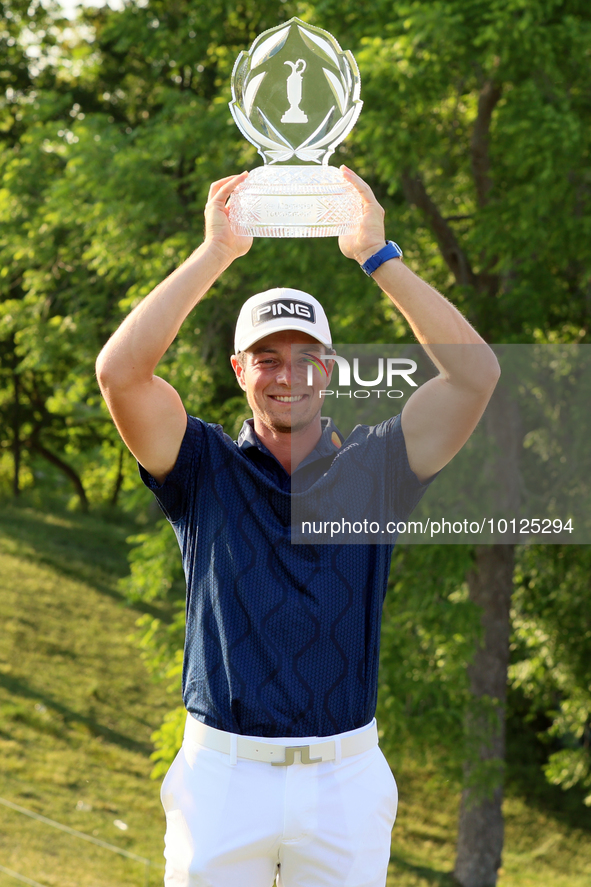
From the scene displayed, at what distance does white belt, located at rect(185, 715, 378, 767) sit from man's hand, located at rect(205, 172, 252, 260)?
1.02 meters

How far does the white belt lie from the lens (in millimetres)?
1854

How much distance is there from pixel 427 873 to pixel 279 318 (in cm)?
837

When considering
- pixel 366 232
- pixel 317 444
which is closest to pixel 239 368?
pixel 317 444

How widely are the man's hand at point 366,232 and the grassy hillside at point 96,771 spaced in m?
5.54

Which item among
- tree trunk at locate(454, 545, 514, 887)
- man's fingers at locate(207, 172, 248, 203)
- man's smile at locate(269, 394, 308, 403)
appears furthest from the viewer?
tree trunk at locate(454, 545, 514, 887)

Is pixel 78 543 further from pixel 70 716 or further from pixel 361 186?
pixel 361 186

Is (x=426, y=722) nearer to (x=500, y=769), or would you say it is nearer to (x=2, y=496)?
(x=500, y=769)

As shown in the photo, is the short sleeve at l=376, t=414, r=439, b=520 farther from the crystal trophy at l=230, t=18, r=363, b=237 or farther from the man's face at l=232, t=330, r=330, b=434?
the crystal trophy at l=230, t=18, r=363, b=237

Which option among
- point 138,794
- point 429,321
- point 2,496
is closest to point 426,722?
point 138,794

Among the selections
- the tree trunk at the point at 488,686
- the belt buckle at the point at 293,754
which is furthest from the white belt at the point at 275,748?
the tree trunk at the point at 488,686

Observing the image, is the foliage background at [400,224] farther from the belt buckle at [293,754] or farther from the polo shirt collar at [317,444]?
the belt buckle at [293,754]

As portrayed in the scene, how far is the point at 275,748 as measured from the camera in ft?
6.08

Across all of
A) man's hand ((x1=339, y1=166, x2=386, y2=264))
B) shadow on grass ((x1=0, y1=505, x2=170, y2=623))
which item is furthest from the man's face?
shadow on grass ((x1=0, y1=505, x2=170, y2=623))

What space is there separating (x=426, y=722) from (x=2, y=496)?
14.2 metres
